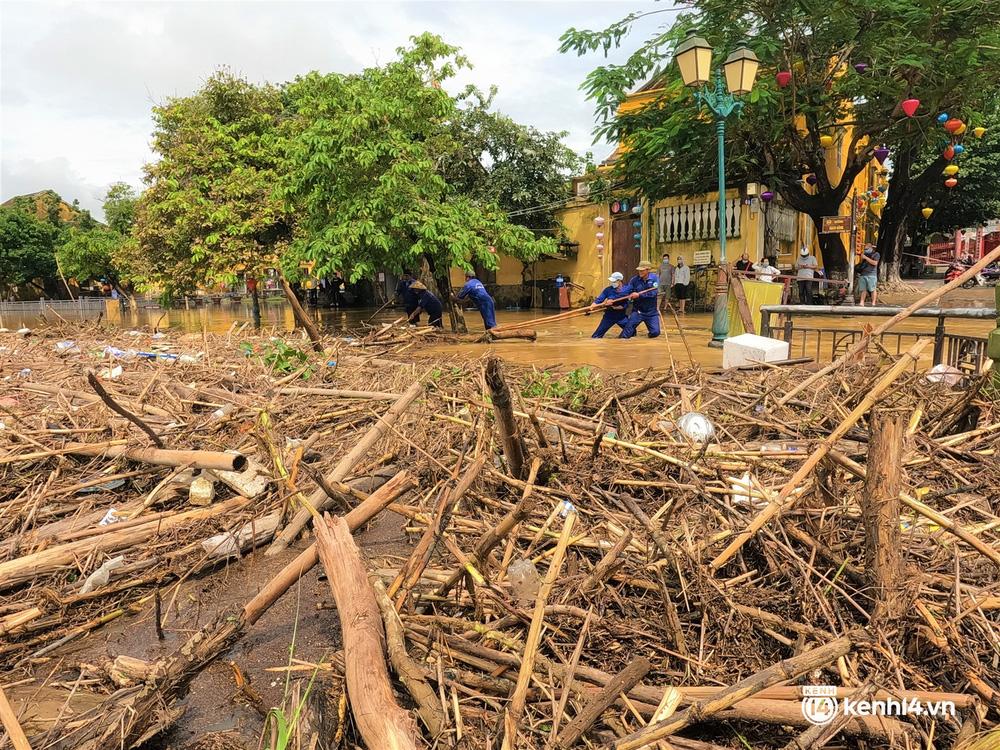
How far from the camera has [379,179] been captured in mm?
10898

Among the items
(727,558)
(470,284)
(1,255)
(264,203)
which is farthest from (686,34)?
(1,255)

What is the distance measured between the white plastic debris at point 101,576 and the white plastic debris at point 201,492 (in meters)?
0.62

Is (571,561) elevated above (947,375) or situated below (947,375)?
below

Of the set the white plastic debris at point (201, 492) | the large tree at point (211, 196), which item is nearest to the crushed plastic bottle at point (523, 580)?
the white plastic debris at point (201, 492)

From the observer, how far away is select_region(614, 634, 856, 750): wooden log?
1614 mm

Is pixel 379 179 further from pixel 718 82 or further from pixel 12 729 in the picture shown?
pixel 12 729

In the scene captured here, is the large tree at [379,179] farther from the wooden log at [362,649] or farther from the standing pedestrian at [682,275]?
the wooden log at [362,649]

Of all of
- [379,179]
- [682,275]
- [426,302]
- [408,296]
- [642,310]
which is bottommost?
[642,310]

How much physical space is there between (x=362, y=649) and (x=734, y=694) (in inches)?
43.3

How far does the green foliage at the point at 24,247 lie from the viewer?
119ft

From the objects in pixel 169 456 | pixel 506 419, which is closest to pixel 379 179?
pixel 169 456

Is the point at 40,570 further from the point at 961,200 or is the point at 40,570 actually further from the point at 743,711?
the point at 961,200

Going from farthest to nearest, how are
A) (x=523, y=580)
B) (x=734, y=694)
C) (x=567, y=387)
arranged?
(x=567, y=387) < (x=523, y=580) < (x=734, y=694)

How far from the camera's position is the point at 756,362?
5.07 meters
